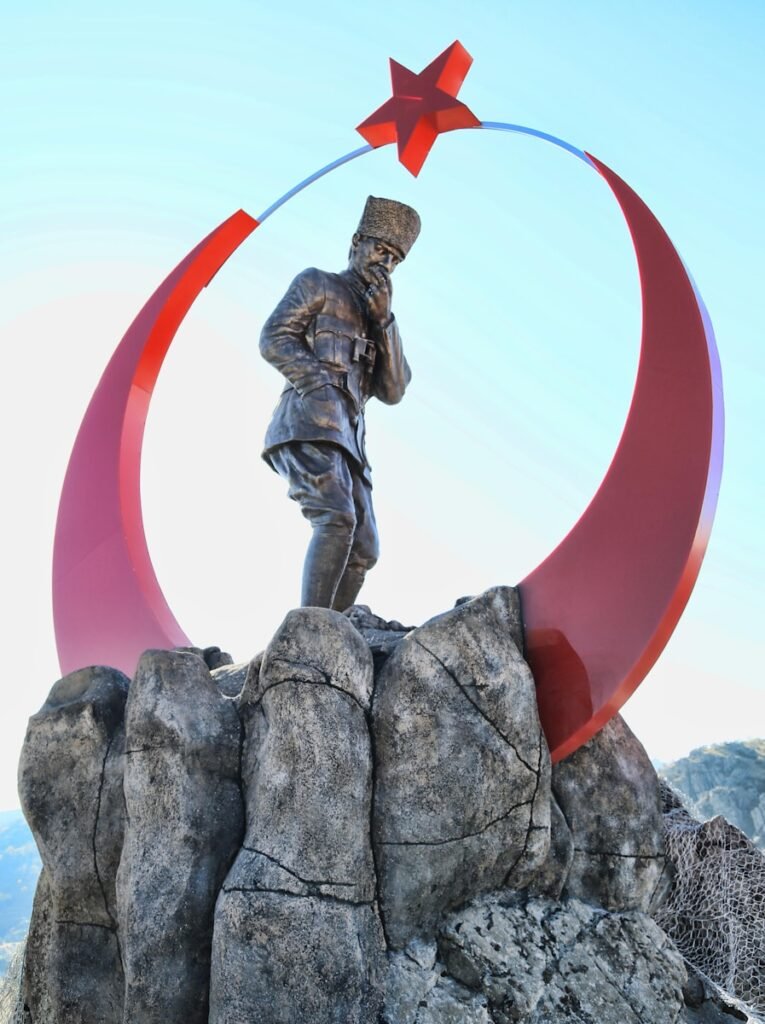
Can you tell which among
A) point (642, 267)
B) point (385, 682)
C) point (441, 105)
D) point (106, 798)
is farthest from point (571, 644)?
point (441, 105)

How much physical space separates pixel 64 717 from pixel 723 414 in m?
3.21

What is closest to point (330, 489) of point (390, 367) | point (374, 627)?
point (374, 627)

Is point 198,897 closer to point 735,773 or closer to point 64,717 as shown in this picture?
point 64,717

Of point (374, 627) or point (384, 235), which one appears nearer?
point (374, 627)

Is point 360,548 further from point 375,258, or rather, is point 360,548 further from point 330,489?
point 375,258

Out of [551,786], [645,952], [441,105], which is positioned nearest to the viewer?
[645,952]

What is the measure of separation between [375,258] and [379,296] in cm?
26

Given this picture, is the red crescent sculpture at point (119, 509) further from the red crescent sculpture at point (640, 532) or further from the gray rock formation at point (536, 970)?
the gray rock formation at point (536, 970)

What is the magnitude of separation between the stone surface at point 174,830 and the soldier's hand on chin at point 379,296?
2.38 meters

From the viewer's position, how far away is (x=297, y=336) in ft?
17.8

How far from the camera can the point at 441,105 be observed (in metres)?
5.54

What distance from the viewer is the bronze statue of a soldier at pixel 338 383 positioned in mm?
5094

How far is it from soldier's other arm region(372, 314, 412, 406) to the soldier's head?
31cm

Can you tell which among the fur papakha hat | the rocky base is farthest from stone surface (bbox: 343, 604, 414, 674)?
the fur papakha hat
